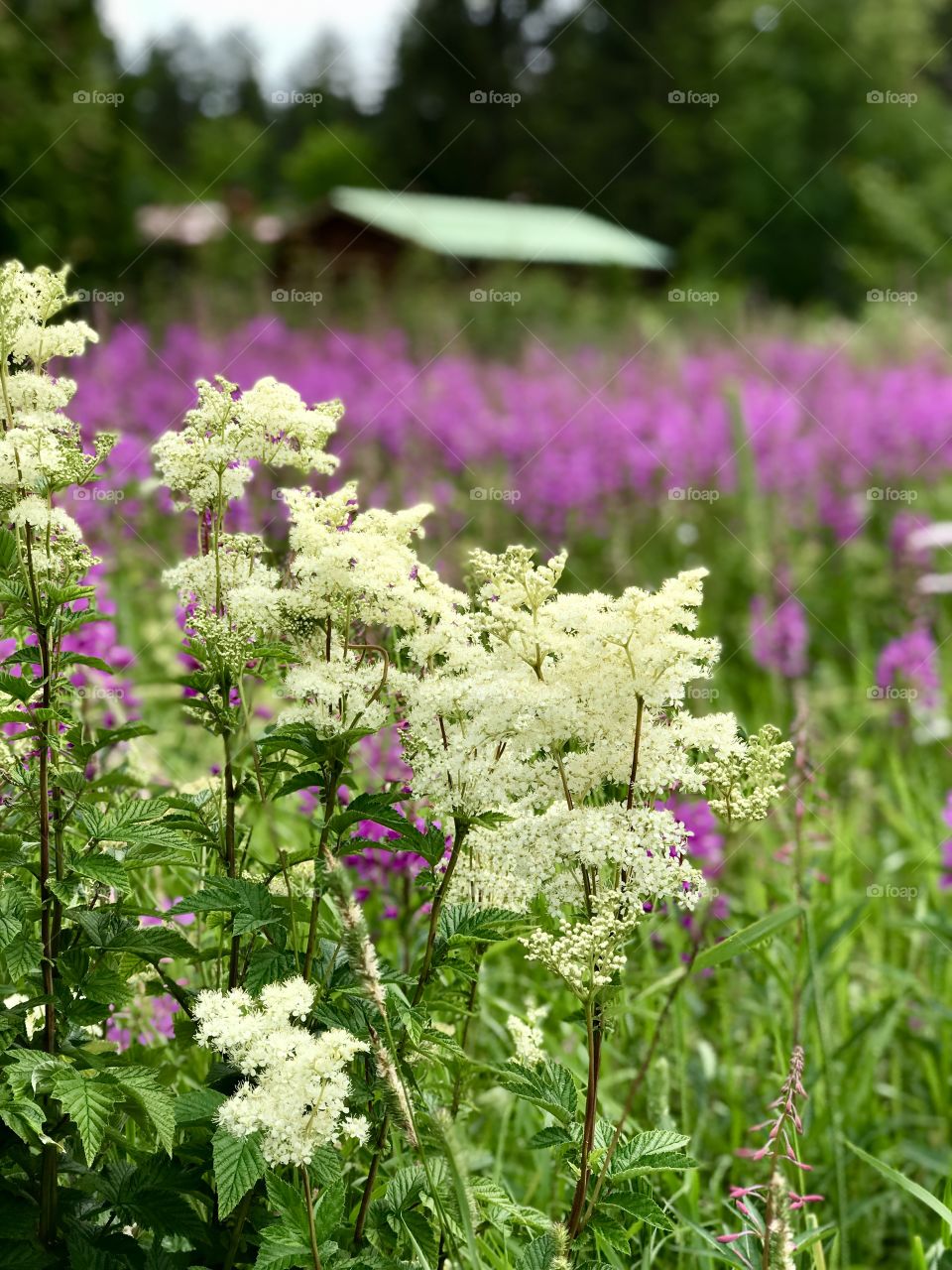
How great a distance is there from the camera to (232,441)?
162cm

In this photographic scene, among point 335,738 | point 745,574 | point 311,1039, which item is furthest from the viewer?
point 745,574

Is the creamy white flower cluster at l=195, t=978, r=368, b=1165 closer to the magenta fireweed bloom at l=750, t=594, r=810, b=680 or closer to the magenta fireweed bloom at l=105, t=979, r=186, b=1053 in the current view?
the magenta fireweed bloom at l=105, t=979, r=186, b=1053

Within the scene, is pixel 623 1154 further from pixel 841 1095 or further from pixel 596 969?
pixel 841 1095

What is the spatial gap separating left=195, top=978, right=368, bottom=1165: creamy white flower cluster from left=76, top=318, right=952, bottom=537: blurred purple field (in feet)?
14.1

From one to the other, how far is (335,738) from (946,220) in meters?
28.0

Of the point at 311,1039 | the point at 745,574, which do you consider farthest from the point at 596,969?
the point at 745,574

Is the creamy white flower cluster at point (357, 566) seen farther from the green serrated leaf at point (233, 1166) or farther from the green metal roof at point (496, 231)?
the green metal roof at point (496, 231)

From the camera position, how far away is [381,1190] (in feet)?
5.73

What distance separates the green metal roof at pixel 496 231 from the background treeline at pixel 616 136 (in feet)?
4.78

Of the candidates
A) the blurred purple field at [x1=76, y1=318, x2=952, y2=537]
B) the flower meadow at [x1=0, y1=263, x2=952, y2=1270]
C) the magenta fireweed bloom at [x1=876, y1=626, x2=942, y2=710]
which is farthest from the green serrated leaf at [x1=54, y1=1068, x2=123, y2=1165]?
the blurred purple field at [x1=76, y1=318, x2=952, y2=537]

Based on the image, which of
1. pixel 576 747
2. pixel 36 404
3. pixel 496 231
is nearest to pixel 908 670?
pixel 576 747

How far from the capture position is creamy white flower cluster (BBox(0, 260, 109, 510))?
4.97 ft

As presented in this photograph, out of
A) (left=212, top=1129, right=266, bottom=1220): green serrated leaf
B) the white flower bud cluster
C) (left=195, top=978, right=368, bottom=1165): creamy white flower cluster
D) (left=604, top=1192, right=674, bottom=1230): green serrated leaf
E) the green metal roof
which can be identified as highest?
the green metal roof

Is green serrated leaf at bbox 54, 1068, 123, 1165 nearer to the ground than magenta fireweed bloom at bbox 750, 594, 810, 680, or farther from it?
nearer to the ground
